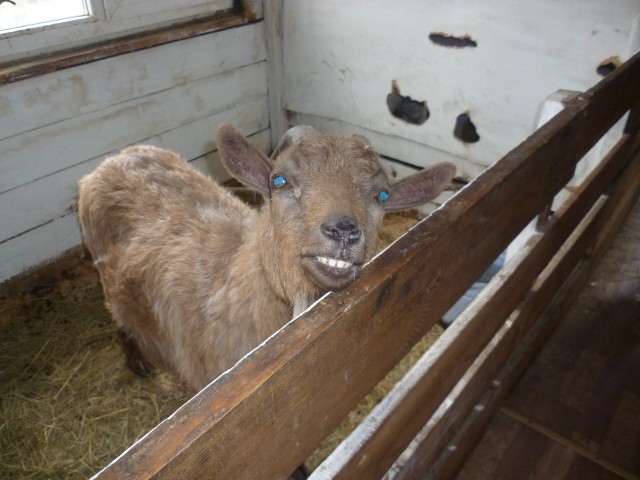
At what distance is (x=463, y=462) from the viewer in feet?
7.50

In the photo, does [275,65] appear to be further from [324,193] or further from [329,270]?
[329,270]

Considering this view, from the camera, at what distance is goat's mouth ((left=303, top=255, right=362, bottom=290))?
143 cm

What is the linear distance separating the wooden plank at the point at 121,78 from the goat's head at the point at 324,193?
2141 mm

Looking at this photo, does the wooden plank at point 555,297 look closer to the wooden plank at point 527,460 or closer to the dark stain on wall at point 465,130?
the wooden plank at point 527,460

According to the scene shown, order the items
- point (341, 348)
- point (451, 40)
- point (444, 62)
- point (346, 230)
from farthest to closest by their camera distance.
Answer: point (444, 62) → point (451, 40) → point (346, 230) → point (341, 348)

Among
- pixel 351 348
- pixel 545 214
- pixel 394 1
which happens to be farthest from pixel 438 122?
pixel 351 348

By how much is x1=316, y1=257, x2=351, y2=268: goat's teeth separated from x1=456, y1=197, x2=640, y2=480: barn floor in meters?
1.39

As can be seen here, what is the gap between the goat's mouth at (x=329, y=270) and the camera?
1430mm

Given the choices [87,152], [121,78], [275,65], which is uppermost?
[121,78]

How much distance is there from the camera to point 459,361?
1750mm

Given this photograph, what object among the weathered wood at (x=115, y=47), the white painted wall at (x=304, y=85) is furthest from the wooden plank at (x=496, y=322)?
the weathered wood at (x=115, y=47)

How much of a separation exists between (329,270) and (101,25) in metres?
3.12

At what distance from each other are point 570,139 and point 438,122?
8.52ft

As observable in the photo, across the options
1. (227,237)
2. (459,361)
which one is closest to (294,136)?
(227,237)
